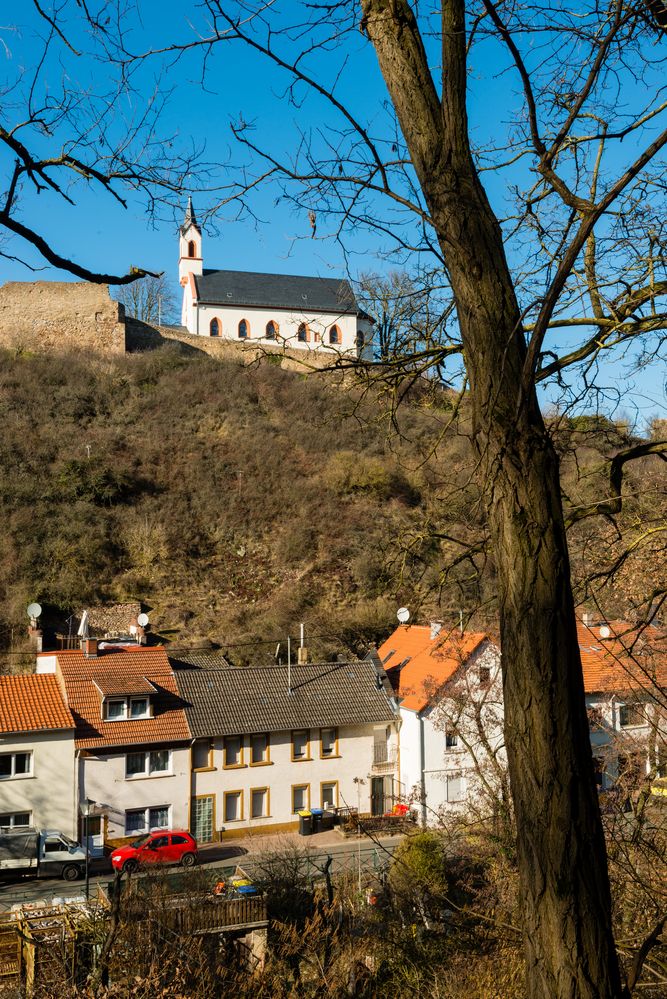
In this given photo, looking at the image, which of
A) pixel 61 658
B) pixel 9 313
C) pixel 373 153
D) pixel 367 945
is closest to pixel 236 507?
pixel 61 658

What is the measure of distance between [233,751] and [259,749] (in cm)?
67

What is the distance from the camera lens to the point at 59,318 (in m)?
47.3

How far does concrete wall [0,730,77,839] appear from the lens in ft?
61.4

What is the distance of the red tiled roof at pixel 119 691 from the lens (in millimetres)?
19969

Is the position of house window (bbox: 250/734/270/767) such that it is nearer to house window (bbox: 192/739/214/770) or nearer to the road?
house window (bbox: 192/739/214/770)

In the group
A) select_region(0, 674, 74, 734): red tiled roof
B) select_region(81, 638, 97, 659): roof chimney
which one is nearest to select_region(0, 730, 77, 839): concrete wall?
select_region(0, 674, 74, 734): red tiled roof

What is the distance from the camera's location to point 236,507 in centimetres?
3684

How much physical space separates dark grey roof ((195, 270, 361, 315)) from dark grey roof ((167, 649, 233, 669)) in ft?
107

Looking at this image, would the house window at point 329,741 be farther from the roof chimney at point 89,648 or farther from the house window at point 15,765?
the house window at point 15,765

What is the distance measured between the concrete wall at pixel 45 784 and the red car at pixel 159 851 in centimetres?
157

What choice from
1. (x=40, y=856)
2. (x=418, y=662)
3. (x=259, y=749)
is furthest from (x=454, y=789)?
(x=40, y=856)

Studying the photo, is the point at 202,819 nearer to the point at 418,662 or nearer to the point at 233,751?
the point at 233,751

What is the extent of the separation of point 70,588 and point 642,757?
22.2 m

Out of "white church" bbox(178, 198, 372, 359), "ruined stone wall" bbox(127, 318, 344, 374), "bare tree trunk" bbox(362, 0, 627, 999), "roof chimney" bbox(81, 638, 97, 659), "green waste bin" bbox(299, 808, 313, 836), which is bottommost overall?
"green waste bin" bbox(299, 808, 313, 836)
